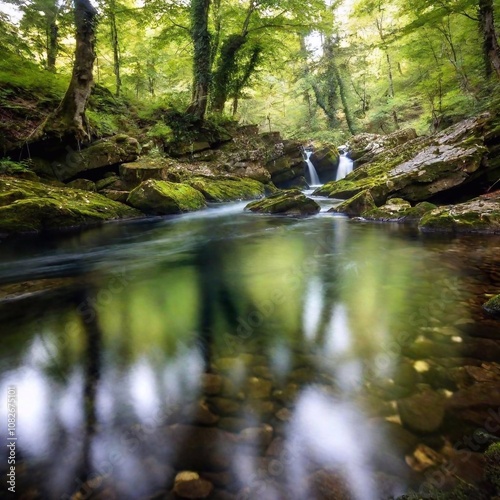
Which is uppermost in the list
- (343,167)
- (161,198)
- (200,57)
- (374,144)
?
(200,57)

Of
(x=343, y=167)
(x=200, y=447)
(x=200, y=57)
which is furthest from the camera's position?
(x=343, y=167)

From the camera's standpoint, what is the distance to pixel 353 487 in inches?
59.4

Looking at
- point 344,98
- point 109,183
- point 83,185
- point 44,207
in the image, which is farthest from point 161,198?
point 344,98

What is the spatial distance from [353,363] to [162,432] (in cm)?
147

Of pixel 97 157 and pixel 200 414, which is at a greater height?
pixel 97 157

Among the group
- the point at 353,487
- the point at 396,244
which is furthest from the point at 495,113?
the point at 353,487

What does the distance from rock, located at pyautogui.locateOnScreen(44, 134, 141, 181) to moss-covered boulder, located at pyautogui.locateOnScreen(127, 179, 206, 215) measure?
170 centimetres

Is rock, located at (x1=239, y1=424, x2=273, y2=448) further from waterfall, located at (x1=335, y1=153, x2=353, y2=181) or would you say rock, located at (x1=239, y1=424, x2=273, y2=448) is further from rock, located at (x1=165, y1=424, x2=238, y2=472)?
waterfall, located at (x1=335, y1=153, x2=353, y2=181)

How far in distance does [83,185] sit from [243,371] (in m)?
10.9

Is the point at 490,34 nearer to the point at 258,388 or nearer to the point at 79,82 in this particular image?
the point at 79,82

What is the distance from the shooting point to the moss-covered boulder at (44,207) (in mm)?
8359

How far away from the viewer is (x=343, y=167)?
1908 centimetres

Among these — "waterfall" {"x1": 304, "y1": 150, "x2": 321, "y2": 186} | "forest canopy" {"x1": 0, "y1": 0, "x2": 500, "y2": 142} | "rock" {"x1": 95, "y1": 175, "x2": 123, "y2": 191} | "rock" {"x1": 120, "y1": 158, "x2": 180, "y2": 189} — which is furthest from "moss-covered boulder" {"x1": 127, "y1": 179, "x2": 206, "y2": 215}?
"waterfall" {"x1": 304, "y1": 150, "x2": 321, "y2": 186}

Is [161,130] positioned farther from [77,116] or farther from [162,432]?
[162,432]
